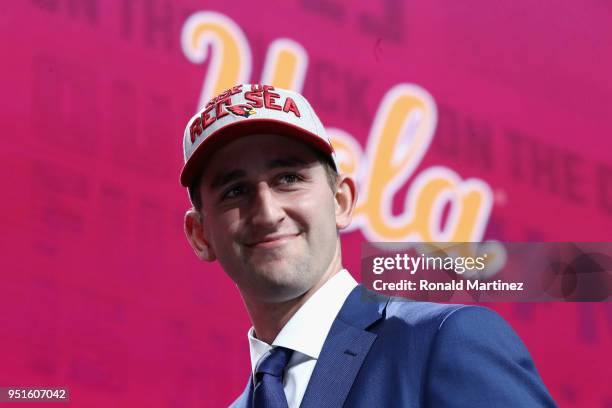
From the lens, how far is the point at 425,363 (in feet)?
3.64

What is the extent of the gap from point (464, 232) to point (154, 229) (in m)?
1.01

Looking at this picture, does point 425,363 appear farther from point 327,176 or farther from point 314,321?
point 327,176

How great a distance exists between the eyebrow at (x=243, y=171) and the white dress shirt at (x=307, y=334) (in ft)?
0.69

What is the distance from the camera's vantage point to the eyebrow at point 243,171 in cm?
132

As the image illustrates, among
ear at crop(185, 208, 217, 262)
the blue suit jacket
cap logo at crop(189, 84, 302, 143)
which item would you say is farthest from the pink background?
the blue suit jacket

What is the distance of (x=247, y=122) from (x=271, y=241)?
0.70 feet

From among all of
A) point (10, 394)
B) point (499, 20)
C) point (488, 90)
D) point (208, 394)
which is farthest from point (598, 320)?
point (10, 394)

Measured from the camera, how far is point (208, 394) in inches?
97.7

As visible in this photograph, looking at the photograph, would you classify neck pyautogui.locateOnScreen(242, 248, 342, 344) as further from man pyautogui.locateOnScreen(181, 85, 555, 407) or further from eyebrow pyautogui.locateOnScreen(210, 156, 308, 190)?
eyebrow pyautogui.locateOnScreen(210, 156, 308, 190)

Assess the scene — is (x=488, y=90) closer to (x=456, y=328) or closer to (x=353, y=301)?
(x=353, y=301)

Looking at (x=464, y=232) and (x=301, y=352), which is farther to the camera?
(x=464, y=232)

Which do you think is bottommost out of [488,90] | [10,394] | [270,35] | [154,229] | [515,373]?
[10,394]

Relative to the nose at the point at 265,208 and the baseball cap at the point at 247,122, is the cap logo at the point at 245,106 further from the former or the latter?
the nose at the point at 265,208

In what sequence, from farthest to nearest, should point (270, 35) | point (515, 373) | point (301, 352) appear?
1. point (270, 35)
2. point (301, 352)
3. point (515, 373)
